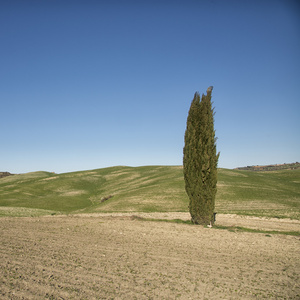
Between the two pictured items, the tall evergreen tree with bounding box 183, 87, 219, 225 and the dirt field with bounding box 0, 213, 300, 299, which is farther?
the tall evergreen tree with bounding box 183, 87, 219, 225

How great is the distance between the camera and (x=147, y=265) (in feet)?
39.7

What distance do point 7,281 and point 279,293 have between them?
10092mm

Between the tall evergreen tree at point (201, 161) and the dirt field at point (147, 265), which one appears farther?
the tall evergreen tree at point (201, 161)

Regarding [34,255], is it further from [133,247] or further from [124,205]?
[124,205]

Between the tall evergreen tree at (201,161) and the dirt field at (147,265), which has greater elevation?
the tall evergreen tree at (201,161)

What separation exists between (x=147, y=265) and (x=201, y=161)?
1424 centimetres

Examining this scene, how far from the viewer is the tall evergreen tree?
24594mm

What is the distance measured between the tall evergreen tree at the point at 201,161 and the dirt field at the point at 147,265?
4.28 metres

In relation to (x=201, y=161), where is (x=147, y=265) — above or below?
below

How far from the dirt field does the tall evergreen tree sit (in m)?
4.28

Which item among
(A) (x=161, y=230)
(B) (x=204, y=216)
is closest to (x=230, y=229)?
(B) (x=204, y=216)

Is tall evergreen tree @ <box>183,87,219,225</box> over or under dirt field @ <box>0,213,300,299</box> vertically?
over

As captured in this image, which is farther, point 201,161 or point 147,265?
point 201,161

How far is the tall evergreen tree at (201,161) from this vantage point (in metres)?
24.6
